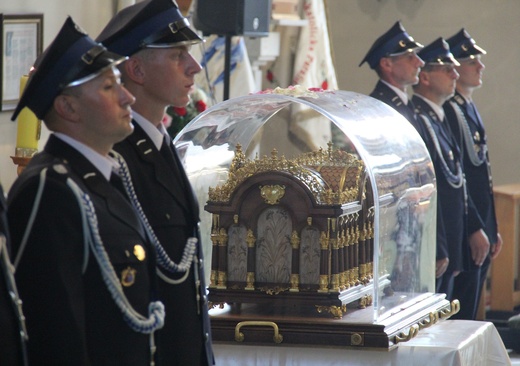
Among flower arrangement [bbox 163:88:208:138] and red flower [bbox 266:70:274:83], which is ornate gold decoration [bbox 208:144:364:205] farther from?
red flower [bbox 266:70:274:83]

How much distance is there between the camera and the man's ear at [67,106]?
2.31 m

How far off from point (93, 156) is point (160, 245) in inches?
13.2

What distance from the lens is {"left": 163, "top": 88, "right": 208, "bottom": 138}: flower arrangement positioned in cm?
508

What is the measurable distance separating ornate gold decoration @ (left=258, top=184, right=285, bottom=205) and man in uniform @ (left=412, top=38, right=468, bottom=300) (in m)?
1.93

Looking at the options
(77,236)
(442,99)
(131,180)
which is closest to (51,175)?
(77,236)

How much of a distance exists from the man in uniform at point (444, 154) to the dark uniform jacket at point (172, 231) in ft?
9.16

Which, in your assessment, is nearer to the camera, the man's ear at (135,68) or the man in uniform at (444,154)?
the man's ear at (135,68)

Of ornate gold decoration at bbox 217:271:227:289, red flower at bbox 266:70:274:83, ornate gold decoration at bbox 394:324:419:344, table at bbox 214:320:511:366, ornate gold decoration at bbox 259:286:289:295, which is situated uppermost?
red flower at bbox 266:70:274:83

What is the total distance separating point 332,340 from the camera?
3479 millimetres

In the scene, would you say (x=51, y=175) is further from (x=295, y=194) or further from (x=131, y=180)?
(x=295, y=194)

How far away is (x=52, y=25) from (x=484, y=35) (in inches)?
177

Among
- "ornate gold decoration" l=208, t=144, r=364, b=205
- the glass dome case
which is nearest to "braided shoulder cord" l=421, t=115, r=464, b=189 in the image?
the glass dome case

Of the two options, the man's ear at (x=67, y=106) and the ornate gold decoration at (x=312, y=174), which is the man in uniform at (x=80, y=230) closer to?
the man's ear at (x=67, y=106)

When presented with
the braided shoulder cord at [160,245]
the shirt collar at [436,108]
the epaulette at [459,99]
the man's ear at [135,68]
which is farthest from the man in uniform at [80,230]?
the epaulette at [459,99]
